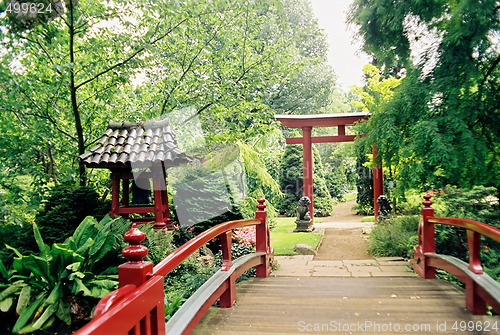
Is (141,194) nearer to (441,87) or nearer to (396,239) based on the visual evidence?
(441,87)

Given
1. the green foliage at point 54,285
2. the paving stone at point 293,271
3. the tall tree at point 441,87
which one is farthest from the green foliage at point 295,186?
the green foliage at point 54,285

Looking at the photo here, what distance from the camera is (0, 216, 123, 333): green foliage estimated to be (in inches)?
130

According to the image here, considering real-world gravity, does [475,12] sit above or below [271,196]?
above

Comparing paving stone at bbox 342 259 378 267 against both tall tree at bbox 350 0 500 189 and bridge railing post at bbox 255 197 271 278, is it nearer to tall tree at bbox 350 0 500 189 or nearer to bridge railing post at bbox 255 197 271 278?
tall tree at bbox 350 0 500 189

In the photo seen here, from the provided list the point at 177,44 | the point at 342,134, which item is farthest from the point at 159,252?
the point at 342,134

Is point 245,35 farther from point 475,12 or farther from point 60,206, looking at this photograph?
point 60,206

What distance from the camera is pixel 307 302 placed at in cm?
352

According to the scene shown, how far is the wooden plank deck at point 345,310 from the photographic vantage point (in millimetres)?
Answer: 2811

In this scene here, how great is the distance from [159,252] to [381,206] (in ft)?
24.1

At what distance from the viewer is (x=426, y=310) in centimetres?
317

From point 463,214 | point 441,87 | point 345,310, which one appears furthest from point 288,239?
point 345,310

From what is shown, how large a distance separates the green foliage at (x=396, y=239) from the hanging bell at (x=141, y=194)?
4.50 meters

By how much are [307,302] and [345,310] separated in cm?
41

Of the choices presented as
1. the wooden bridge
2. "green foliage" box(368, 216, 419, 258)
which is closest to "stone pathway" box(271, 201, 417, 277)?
"green foliage" box(368, 216, 419, 258)
